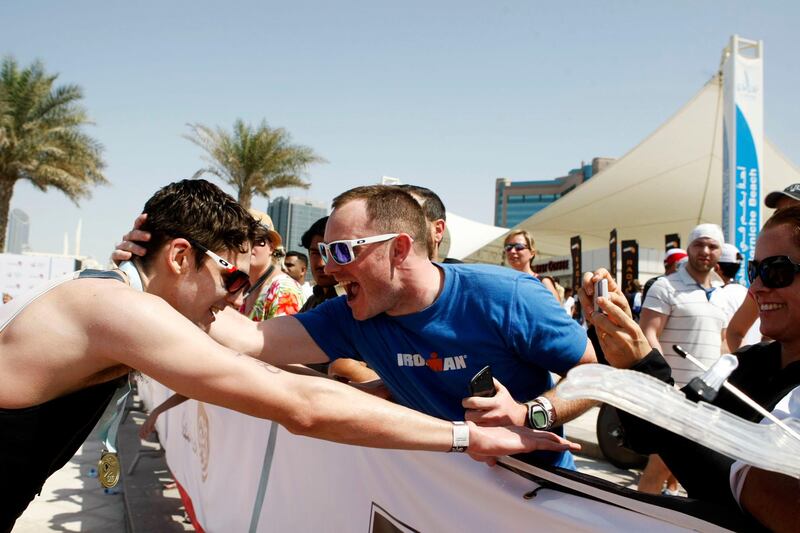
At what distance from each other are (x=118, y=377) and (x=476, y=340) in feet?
4.02

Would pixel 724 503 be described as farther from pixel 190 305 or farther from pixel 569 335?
pixel 190 305

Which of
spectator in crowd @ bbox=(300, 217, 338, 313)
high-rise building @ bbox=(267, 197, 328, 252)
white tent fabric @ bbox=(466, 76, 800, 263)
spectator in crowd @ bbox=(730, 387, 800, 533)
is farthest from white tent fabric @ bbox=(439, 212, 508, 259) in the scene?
high-rise building @ bbox=(267, 197, 328, 252)

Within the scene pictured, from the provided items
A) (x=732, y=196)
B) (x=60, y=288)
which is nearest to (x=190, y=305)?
(x=60, y=288)

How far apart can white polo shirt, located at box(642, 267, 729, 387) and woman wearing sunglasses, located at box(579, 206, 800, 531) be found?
97.1 inches

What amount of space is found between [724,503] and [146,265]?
1886 millimetres

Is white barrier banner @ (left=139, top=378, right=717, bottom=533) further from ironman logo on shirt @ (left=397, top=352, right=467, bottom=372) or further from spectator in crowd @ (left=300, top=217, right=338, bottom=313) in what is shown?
spectator in crowd @ (left=300, top=217, right=338, bottom=313)

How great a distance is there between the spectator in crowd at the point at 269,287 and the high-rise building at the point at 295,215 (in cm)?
7635

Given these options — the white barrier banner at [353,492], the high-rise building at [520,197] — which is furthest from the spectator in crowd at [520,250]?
the high-rise building at [520,197]

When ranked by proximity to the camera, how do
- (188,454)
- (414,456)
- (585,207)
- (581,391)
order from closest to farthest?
(581,391) → (414,456) → (188,454) → (585,207)

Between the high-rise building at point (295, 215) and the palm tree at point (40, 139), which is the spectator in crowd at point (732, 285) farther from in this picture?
the high-rise building at point (295, 215)

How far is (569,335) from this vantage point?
83.8 inches

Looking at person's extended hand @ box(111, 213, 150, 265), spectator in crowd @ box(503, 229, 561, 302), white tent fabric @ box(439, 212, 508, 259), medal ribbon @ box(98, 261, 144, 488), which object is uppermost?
white tent fabric @ box(439, 212, 508, 259)

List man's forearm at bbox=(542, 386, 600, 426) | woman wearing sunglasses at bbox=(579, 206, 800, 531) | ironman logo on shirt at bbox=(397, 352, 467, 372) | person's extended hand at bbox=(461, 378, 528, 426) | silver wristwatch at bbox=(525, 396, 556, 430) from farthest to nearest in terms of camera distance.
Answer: ironman logo on shirt at bbox=(397, 352, 467, 372)
man's forearm at bbox=(542, 386, 600, 426)
silver wristwatch at bbox=(525, 396, 556, 430)
person's extended hand at bbox=(461, 378, 528, 426)
woman wearing sunglasses at bbox=(579, 206, 800, 531)

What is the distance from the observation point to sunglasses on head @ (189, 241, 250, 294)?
→ 2.10m
